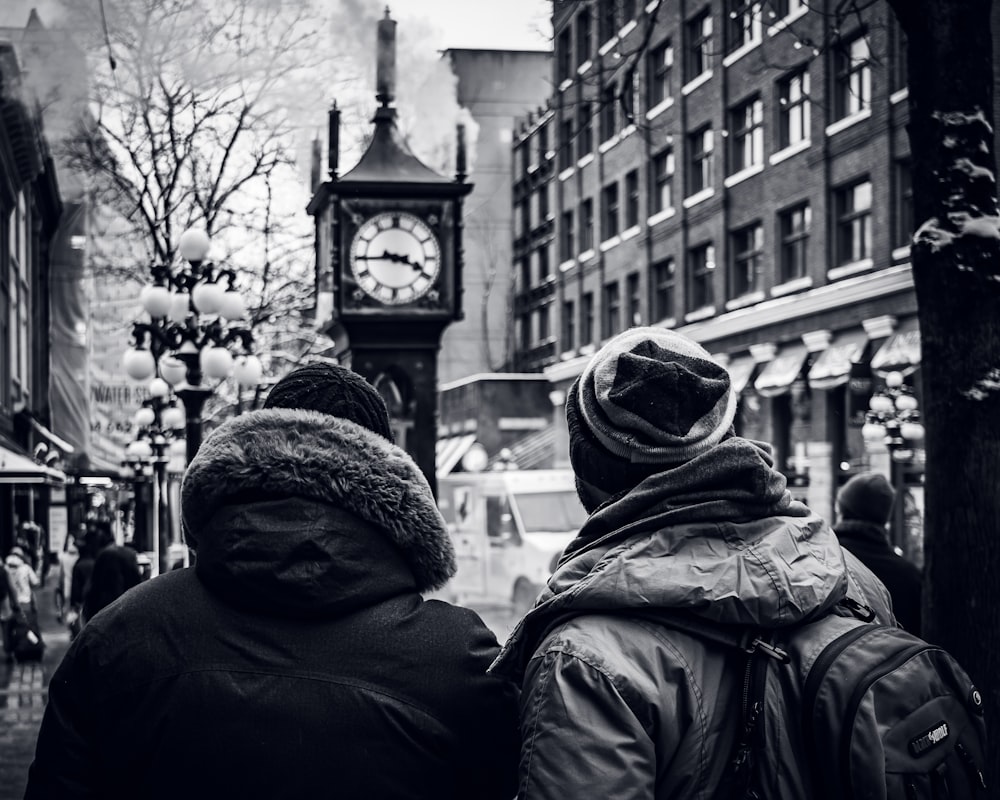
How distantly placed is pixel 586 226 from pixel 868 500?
4117 cm

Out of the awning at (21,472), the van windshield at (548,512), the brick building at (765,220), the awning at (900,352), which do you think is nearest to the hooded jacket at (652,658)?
the van windshield at (548,512)

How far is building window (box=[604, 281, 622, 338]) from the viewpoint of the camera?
44.1 meters

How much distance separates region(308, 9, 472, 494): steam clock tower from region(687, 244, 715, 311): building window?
92.2 feet

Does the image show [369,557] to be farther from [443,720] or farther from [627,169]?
[627,169]

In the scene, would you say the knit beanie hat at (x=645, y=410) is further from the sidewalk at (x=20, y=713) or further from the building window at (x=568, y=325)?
the building window at (x=568, y=325)

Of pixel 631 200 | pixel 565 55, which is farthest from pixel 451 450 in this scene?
pixel 565 55

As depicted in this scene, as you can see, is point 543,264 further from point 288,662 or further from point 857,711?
point 857,711

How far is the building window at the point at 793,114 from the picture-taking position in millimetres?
31688

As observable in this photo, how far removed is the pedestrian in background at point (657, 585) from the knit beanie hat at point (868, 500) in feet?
12.5

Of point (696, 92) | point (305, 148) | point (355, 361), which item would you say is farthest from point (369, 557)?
point (696, 92)

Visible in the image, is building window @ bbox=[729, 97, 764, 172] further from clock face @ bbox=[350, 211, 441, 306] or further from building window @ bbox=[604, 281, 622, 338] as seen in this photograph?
clock face @ bbox=[350, 211, 441, 306]

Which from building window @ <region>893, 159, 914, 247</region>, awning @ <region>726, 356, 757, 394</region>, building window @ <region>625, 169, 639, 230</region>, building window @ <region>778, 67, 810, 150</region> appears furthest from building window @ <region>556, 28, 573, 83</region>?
building window @ <region>893, 159, 914, 247</region>

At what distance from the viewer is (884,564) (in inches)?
244

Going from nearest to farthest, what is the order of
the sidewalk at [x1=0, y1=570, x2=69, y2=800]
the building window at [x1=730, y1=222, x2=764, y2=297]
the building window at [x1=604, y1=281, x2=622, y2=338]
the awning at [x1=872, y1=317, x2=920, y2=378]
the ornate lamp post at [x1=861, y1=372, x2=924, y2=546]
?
the sidewalk at [x1=0, y1=570, x2=69, y2=800]
the ornate lamp post at [x1=861, y1=372, x2=924, y2=546]
the awning at [x1=872, y1=317, x2=920, y2=378]
the building window at [x1=730, y1=222, x2=764, y2=297]
the building window at [x1=604, y1=281, x2=622, y2=338]
